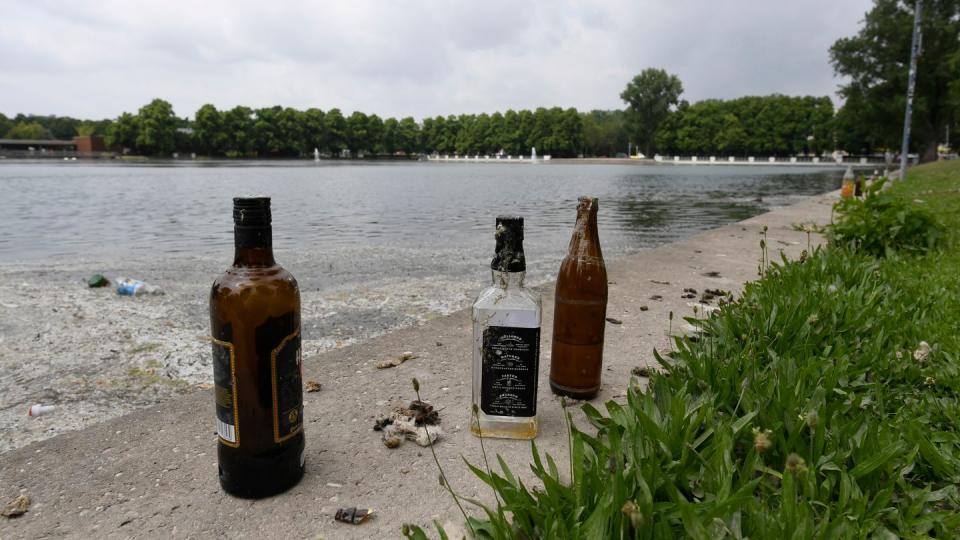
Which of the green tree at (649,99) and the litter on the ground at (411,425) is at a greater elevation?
the green tree at (649,99)

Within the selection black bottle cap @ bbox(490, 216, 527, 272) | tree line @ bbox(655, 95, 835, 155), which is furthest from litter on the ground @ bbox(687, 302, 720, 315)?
tree line @ bbox(655, 95, 835, 155)

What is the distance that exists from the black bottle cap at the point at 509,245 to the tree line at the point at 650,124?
1833 inches

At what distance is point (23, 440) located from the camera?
2.63 meters

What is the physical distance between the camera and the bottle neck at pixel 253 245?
1776mm

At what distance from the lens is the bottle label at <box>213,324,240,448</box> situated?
1.79 m

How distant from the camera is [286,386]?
6.06 ft

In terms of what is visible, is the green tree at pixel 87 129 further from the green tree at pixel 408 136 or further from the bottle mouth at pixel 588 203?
Answer: the bottle mouth at pixel 588 203

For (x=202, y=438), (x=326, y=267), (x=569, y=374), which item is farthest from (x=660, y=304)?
(x=326, y=267)

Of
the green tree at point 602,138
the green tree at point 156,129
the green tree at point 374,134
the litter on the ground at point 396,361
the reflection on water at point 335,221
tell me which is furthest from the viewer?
the green tree at point 374,134

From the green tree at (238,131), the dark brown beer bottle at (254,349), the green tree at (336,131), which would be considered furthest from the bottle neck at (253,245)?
the green tree at (336,131)

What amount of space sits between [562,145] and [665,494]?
136m

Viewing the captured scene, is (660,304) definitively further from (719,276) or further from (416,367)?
(416,367)

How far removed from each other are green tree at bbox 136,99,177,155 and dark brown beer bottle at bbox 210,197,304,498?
401ft

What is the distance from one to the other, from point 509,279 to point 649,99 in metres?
120
